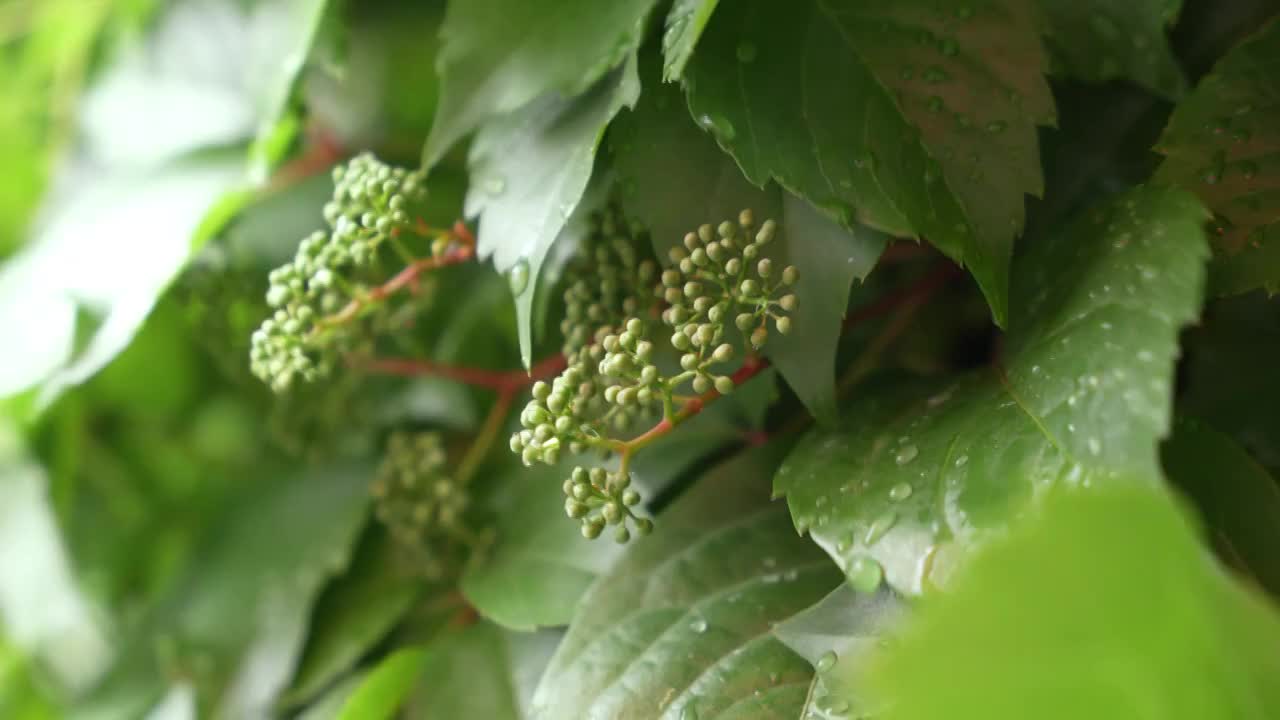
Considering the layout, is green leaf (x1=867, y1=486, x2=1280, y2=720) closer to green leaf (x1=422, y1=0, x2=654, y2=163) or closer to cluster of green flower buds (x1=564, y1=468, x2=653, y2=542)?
cluster of green flower buds (x1=564, y1=468, x2=653, y2=542)

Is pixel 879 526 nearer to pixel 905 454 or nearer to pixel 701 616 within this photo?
pixel 905 454

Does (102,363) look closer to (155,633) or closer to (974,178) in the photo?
(155,633)

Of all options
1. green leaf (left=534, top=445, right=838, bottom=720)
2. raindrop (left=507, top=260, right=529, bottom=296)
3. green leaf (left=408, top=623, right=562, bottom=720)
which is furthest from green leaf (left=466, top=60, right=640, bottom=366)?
green leaf (left=408, top=623, right=562, bottom=720)

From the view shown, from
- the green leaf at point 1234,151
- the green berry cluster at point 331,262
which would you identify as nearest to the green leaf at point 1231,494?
the green leaf at point 1234,151

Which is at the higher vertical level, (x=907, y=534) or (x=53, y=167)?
(x=53, y=167)

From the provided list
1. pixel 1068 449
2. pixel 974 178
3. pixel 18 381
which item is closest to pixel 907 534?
pixel 1068 449

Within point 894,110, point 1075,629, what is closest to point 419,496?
point 894,110

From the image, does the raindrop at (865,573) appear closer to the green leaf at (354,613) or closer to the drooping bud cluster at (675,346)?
the drooping bud cluster at (675,346)
